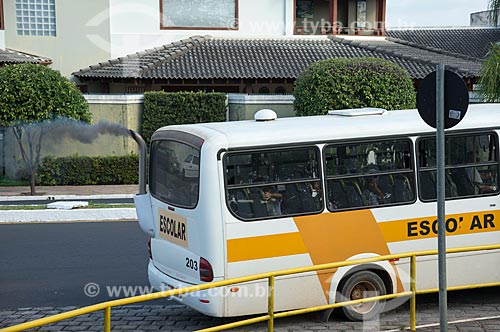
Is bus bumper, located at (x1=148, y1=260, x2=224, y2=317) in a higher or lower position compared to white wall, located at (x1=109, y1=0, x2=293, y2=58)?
lower

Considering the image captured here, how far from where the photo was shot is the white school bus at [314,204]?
8453 millimetres

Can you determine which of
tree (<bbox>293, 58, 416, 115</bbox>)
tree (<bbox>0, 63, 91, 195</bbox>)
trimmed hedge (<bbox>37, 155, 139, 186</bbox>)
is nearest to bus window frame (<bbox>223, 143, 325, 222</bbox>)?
tree (<bbox>293, 58, 416, 115</bbox>)

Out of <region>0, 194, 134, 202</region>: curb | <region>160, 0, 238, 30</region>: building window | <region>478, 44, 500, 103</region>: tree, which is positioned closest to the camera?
<region>478, 44, 500, 103</region>: tree

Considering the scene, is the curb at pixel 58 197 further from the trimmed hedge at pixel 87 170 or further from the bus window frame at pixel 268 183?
the bus window frame at pixel 268 183

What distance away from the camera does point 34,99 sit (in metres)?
20.9

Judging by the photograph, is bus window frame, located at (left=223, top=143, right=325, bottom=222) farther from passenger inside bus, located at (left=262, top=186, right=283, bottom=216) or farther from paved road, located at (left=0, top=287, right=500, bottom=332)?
paved road, located at (left=0, top=287, right=500, bottom=332)

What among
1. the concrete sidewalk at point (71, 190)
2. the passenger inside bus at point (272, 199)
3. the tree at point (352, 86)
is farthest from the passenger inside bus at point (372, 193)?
the concrete sidewalk at point (71, 190)

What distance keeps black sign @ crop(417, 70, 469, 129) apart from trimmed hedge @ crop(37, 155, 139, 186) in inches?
698

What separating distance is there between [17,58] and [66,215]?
11394 mm

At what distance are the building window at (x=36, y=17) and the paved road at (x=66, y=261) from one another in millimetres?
13628

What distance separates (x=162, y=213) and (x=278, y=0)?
2270cm

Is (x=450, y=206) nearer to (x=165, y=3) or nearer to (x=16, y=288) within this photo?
(x=16, y=288)

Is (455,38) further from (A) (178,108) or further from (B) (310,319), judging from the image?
(B) (310,319)

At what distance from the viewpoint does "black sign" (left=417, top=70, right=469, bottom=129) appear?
6.29m
